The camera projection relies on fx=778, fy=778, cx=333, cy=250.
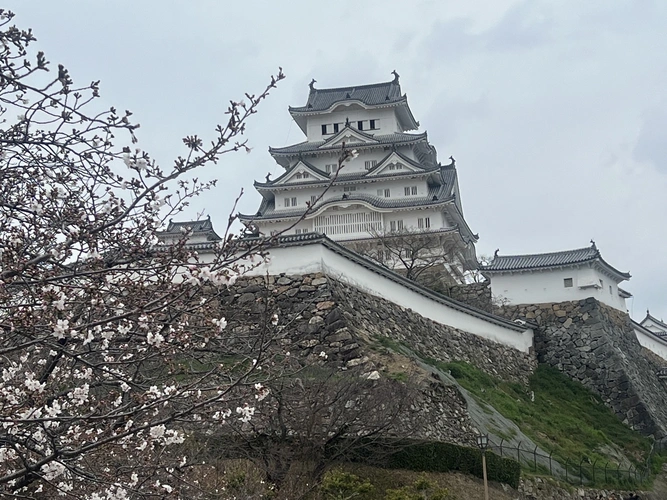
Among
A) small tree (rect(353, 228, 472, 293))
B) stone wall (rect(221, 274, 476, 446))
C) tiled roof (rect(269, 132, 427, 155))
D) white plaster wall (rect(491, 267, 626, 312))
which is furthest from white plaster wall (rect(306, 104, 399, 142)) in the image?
stone wall (rect(221, 274, 476, 446))

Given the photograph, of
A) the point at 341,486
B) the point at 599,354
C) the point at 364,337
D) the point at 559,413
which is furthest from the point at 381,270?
the point at 599,354

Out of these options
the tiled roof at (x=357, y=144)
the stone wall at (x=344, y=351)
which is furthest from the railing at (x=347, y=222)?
the stone wall at (x=344, y=351)

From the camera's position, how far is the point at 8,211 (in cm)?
509

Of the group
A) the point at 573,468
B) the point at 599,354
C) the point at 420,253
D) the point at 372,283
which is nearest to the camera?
the point at 573,468

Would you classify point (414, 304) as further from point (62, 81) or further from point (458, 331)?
point (62, 81)

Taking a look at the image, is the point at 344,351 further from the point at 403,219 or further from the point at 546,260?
the point at 403,219

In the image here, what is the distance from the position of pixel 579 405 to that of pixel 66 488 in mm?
17533

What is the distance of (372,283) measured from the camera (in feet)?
55.5

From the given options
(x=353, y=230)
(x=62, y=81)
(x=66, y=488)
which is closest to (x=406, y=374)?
(x=66, y=488)

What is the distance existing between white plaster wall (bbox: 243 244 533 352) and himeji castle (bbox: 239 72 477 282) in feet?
26.6

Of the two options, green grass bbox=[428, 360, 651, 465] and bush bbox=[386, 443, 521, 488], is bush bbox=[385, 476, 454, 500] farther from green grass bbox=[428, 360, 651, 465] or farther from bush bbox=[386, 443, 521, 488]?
green grass bbox=[428, 360, 651, 465]

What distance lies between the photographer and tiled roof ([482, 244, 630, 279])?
2295cm

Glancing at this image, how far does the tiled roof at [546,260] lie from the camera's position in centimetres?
2295

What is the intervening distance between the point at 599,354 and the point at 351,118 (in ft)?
55.7
